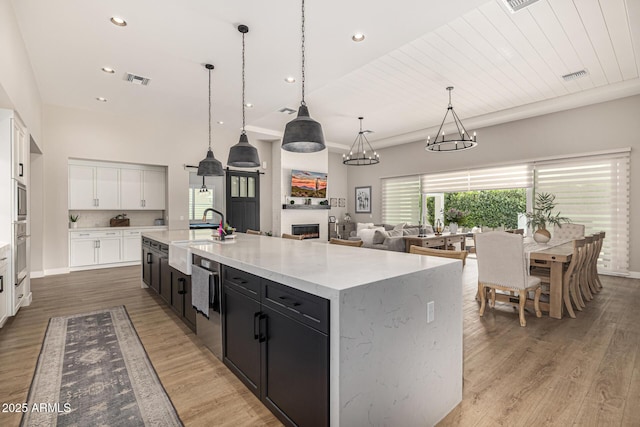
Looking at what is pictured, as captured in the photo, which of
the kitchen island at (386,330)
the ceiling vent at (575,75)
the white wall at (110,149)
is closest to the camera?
the kitchen island at (386,330)

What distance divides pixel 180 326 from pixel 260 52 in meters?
3.32

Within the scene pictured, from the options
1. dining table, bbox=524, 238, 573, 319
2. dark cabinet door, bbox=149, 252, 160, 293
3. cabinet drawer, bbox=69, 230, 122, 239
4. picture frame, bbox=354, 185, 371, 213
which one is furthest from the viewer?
picture frame, bbox=354, 185, 371, 213

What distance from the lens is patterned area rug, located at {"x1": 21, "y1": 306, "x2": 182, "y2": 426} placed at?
71.9 inches

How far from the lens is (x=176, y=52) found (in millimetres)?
3877

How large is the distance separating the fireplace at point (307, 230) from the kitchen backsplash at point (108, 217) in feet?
11.5

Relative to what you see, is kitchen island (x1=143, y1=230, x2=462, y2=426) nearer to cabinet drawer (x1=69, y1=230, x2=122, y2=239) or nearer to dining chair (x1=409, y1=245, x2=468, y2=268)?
dining chair (x1=409, y1=245, x2=468, y2=268)

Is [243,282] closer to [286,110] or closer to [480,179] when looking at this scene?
[286,110]

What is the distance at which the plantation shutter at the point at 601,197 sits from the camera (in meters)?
5.59

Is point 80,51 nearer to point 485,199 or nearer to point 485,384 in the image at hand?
point 485,384

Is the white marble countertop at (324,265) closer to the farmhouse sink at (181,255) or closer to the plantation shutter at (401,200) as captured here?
the farmhouse sink at (181,255)

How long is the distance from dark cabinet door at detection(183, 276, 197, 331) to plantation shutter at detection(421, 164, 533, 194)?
7.00 m

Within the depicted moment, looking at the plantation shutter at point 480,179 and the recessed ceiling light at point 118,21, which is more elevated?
the recessed ceiling light at point 118,21

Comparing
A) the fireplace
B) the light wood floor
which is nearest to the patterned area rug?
the light wood floor

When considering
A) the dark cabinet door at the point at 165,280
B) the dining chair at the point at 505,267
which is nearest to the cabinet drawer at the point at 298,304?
the dark cabinet door at the point at 165,280
